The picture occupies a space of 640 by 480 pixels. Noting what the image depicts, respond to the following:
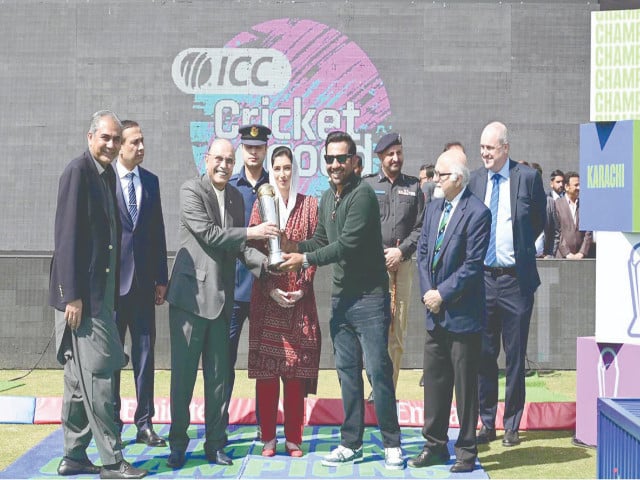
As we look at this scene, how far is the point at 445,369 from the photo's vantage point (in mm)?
5203

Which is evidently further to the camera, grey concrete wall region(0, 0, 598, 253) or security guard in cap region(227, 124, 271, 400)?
grey concrete wall region(0, 0, 598, 253)

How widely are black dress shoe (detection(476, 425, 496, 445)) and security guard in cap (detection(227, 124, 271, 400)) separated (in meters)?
1.43

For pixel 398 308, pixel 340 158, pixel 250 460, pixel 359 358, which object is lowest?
pixel 250 460

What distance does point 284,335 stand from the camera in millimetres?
5395

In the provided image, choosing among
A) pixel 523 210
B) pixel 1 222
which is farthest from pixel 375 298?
pixel 1 222

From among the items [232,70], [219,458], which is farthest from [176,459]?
[232,70]

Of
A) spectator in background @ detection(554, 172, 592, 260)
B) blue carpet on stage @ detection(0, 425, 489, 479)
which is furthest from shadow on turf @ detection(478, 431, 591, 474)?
spectator in background @ detection(554, 172, 592, 260)

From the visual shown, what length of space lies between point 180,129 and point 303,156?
1.46m

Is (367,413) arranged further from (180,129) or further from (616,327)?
(180,129)

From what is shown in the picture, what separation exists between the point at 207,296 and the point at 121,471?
0.95 metres

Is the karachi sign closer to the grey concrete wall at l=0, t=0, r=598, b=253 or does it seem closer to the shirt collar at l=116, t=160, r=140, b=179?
the grey concrete wall at l=0, t=0, r=598, b=253

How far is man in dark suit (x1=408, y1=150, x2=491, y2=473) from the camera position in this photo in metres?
5.08

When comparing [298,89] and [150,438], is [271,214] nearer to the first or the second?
[150,438]

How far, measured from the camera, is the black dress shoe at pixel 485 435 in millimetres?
5762
